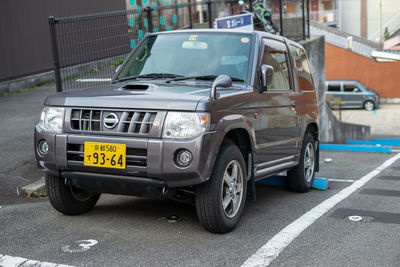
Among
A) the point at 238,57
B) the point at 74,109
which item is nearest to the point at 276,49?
the point at 238,57

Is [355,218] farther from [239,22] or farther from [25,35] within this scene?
[25,35]

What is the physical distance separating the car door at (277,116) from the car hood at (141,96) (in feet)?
2.28

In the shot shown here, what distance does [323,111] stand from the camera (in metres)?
20.4

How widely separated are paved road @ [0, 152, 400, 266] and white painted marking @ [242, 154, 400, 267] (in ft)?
0.19

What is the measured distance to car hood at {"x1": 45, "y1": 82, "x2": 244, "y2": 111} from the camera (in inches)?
186

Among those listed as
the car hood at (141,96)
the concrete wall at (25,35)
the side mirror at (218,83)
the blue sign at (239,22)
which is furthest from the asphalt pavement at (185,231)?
the concrete wall at (25,35)

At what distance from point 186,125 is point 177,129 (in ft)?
0.27

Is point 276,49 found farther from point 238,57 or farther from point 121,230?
point 121,230

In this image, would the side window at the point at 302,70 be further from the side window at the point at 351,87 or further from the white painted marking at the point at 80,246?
the side window at the point at 351,87

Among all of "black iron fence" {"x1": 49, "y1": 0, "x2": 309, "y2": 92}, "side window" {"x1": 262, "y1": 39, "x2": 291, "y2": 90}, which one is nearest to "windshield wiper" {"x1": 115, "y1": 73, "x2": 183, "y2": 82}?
"side window" {"x1": 262, "y1": 39, "x2": 291, "y2": 90}

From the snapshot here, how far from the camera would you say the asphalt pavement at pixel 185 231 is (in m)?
4.40

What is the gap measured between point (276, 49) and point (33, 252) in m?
3.73

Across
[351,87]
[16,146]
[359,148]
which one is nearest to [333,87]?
[351,87]

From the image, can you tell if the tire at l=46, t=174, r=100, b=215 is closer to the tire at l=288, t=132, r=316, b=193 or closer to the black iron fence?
the tire at l=288, t=132, r=316, b=193
